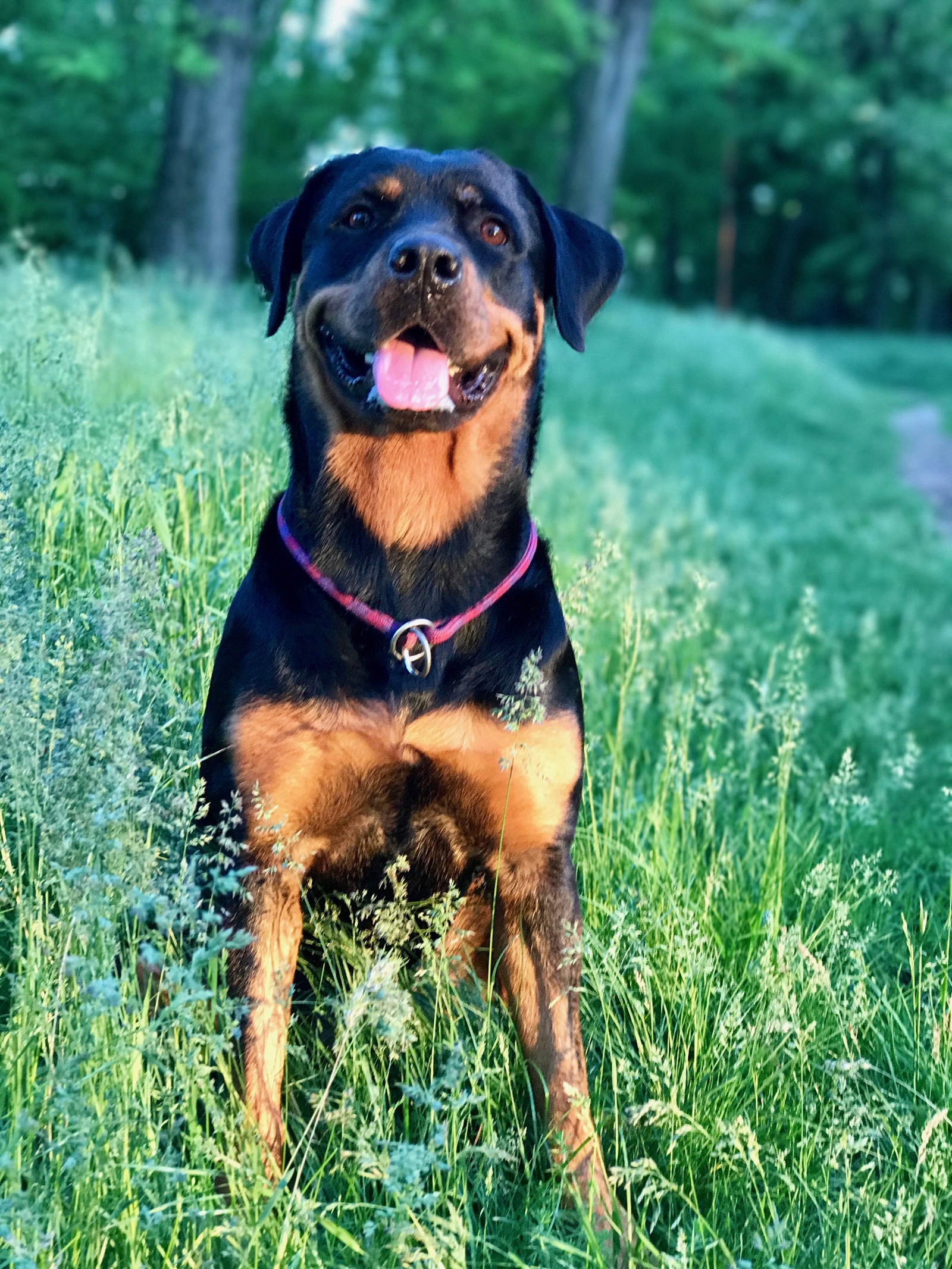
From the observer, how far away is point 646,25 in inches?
687

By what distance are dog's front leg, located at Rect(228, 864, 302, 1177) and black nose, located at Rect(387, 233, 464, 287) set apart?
1.22 meters

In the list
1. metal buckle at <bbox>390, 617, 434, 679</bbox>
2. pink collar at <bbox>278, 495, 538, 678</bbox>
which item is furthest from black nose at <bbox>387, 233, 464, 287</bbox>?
metal buckle at <bbox>390, 617, 434, 679</bbox>

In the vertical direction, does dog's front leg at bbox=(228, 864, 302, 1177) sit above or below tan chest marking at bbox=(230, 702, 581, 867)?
below

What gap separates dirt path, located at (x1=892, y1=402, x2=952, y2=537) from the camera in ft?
37.5

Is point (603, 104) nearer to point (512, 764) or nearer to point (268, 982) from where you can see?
point (512, 764)

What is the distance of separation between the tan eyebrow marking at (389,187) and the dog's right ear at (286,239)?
187mm

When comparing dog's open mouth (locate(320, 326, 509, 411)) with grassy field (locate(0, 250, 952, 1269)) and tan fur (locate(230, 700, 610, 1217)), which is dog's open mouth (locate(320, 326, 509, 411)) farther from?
tan fur (locate(230, 700, 610, 1217))

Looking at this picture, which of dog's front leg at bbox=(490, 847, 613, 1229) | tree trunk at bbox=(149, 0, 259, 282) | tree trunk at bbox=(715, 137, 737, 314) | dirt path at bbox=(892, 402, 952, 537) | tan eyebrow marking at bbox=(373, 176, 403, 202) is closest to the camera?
dog's front leg at bbox=(490, 847, 613, 1229)

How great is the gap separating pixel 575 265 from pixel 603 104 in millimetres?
15844

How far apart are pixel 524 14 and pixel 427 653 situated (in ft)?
54.8

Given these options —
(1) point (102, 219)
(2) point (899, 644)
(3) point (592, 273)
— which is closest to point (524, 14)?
(1) point (102, 219)

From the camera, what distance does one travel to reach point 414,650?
262 centimetres

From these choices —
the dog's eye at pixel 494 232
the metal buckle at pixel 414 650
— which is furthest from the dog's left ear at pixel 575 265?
the metal buckle at pixel 414 650

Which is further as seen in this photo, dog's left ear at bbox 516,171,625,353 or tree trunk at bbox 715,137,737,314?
tree trunk at bbox 715,137,737,314
